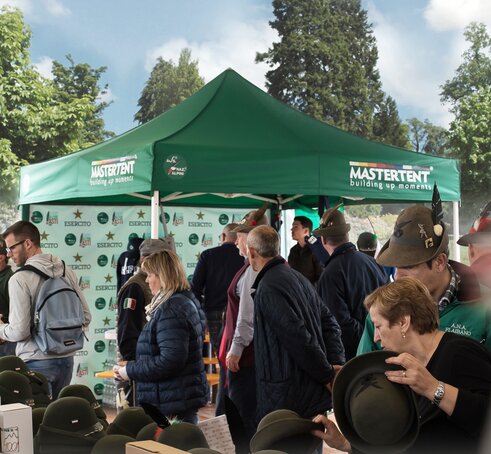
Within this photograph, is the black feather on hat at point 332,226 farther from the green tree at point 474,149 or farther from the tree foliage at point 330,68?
the tree foliage at point 330,68

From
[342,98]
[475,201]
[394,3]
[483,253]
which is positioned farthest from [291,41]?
[483,253]

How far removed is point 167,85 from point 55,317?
31430 millimetres

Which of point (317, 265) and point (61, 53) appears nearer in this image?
point (317, 265)

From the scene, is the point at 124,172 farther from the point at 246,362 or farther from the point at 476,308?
the point at 476,308

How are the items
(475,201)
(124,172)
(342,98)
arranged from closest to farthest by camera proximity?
(124,172), (475,201), (342,98)

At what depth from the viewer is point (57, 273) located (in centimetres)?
348

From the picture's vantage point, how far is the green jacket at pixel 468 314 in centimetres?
179

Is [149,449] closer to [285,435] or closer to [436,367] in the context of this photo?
[285,435]

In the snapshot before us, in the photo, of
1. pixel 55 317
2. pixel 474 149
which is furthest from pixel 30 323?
→ pixel 474 149

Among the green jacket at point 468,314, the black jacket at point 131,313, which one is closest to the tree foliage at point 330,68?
the black jacket at point 131,313

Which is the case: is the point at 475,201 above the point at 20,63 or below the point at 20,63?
below

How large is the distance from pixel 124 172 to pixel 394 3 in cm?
3870

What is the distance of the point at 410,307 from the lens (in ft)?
5.25

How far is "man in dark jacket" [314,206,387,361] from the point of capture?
150 inches
